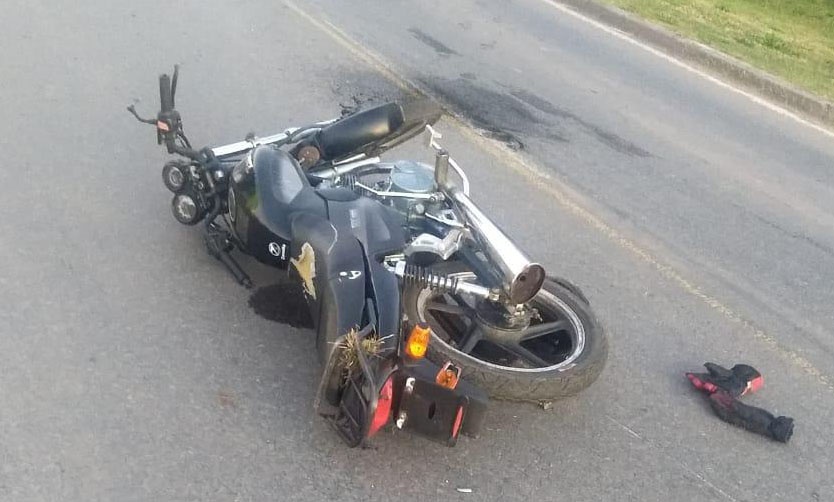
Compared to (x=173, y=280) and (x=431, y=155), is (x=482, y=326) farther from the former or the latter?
(x=431, y=155)

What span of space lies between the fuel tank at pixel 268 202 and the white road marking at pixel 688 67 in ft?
25.8

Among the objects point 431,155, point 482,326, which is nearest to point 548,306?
point 482,326

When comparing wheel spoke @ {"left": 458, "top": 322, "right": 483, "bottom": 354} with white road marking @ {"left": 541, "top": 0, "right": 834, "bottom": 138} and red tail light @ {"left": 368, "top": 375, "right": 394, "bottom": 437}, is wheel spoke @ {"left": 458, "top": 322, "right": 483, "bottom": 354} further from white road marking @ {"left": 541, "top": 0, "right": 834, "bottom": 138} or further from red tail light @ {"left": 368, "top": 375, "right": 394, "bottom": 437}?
white road marking @ {"left": 541, "top": 0, "right": 834, "bottom": 138}

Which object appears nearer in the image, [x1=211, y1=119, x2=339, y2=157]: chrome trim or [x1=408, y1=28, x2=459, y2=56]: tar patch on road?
[x1=211, y1=119, x2=339, y2=157]: chrome trim

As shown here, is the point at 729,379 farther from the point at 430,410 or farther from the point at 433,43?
the point at 433,43

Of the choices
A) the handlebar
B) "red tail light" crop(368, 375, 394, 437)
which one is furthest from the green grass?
"red tail light" crop(368, 375, 394, 437)

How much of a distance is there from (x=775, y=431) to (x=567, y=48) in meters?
7.96

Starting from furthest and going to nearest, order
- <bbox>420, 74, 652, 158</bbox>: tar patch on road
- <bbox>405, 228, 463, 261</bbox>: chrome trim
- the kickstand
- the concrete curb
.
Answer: the concrete curb, <bbox>420, 74, 652, 158</bbox>: tar patch on road, the kickstand, <bbox>405, 228, 463, 261</bbox>: chrome trim

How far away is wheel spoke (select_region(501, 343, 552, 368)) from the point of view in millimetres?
4332

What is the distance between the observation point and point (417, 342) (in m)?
3.55

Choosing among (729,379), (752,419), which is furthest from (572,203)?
(752,419)

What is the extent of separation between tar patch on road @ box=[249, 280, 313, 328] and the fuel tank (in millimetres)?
306

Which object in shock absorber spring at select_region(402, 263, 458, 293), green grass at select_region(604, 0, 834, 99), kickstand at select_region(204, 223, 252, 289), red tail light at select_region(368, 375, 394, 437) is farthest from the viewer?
green grass at select_region(604, 0, 834, 99)

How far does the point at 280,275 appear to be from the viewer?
204 inches
